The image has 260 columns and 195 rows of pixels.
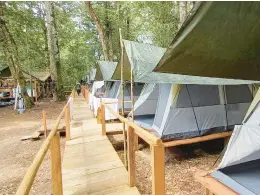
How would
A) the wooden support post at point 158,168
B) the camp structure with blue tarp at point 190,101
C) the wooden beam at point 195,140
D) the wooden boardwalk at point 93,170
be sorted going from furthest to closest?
the camp structure with blue tarp at point 190,101 → the wooden beam at point 195,140 → the wooden boardwalk at point 93,170 → the wooden support post at point 158,168

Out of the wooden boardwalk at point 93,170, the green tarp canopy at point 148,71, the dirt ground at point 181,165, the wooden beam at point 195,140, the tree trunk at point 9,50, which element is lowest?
the dirt ground at point 181,165

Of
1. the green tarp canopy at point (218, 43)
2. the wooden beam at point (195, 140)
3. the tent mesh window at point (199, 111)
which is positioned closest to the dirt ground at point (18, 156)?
the wooden beam at point (195, 140)

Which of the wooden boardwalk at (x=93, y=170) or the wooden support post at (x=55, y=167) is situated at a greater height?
the wooden support post at (x=55, y=167)

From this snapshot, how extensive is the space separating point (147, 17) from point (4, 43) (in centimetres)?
942

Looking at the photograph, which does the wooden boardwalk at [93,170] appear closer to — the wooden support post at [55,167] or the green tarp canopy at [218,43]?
the wooden support post at [55,167]

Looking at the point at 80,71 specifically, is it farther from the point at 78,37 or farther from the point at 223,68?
the point at 223,68

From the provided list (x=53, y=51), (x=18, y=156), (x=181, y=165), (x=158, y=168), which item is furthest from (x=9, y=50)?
(x=158, y=168)

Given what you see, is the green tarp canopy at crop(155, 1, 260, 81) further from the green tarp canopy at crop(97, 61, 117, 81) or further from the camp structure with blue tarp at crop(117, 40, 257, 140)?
the green tarp canopy at crop(97, 61, 117, 81)

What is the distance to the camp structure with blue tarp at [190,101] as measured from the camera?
16.5 ft

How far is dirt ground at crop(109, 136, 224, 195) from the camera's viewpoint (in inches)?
153

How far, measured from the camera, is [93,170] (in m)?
3.96

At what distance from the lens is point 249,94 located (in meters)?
5.99

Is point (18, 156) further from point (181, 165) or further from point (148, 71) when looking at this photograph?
point (181, 165)

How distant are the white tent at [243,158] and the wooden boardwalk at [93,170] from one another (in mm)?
1233
